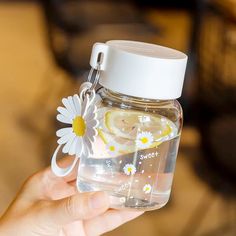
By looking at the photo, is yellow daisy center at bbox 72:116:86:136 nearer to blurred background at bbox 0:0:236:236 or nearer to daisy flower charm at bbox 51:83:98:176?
daisy flower charm at bbox 51:83:98:176

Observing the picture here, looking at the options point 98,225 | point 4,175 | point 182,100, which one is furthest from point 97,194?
point 182,100

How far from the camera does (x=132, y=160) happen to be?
0.78 metres

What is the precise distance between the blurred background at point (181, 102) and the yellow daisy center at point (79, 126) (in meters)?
1.06

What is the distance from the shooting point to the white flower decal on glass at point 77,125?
76cm

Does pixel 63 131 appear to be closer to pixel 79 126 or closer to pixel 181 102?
pixel 79 126

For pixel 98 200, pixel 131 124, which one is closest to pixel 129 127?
pixel 131 124

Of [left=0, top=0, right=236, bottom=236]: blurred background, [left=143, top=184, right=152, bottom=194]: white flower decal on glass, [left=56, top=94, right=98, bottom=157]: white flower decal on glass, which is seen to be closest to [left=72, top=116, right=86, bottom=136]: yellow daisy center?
[left=56, top=94, right=98, bottom=157]: white flower decal on glass

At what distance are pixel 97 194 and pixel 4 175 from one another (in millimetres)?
1734

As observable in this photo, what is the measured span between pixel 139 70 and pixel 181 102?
6.36 feet

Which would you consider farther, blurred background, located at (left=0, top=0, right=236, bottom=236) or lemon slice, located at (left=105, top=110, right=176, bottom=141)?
blurred background, located at (left=0, top=0, right=236, bottom=236)

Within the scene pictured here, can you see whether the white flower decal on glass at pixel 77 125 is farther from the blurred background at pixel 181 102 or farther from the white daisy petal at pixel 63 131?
the blurred background at pixel 181 102

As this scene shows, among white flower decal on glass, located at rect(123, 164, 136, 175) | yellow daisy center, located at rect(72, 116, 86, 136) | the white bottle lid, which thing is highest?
the white bottle lid

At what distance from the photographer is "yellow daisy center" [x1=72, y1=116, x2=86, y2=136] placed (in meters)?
0.77

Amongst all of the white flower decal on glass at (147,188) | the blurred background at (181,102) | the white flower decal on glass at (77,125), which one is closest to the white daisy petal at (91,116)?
the white flower decal on glass at (77,125)
